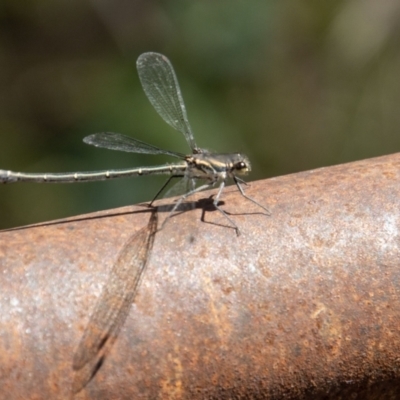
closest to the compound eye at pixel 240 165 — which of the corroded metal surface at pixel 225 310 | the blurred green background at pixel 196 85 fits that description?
the corroded metal surface at pixel 225 310

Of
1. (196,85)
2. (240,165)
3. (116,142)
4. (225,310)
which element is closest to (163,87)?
(116,142)

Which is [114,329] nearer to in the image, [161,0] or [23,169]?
[23,169]

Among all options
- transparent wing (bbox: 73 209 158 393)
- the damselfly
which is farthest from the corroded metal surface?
the damselfly

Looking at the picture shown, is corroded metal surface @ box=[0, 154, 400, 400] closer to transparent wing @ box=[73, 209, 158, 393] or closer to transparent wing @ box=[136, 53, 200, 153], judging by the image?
transparent wing @ box=[73, 209, 158, 393]

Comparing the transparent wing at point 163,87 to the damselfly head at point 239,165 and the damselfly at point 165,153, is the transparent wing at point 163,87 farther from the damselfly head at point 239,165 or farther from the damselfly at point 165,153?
the damselfly head at point 239,165

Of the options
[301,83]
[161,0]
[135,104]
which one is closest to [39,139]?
[135,104]

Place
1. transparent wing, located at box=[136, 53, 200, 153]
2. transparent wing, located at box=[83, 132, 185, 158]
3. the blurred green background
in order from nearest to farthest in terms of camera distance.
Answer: transparent wing, located at box=[83, 132, 185, 158]
transparent wing, located at box=[136, 53, 200, 153]
the blurred green background

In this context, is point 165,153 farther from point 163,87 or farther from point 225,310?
point 225,310
